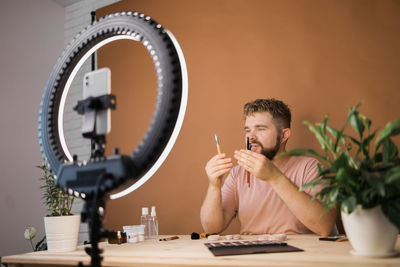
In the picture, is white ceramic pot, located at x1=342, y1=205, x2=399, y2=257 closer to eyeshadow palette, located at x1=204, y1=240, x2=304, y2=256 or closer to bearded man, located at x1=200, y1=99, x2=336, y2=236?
eyeshadow palette, located at x1=204, y1=240, x2=304, y2=256

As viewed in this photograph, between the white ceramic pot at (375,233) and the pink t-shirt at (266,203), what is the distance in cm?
86

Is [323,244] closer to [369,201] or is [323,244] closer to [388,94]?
[369,201]

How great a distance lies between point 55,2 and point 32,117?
1.18 metres

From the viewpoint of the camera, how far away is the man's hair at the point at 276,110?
2.10 m

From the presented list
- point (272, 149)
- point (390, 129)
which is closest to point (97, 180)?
point (390, 129)

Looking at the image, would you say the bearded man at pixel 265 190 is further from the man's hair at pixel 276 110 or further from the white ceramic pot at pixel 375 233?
the white ceramic pot at pixel 375 233

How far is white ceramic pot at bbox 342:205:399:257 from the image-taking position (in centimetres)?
96

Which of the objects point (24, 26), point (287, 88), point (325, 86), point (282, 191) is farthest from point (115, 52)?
point (282, 191)

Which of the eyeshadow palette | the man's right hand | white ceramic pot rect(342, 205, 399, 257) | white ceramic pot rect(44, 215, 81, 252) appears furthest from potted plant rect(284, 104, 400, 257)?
white ceramic pot rect(44, 215, 81, 252)

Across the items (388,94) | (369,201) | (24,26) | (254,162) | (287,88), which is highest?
(24,26)

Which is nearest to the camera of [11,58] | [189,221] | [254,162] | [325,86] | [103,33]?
[103,33]

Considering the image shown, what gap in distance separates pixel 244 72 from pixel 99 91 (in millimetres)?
1883

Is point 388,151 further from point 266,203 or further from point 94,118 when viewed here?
point 266,203

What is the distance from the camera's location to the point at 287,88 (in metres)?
2.30
